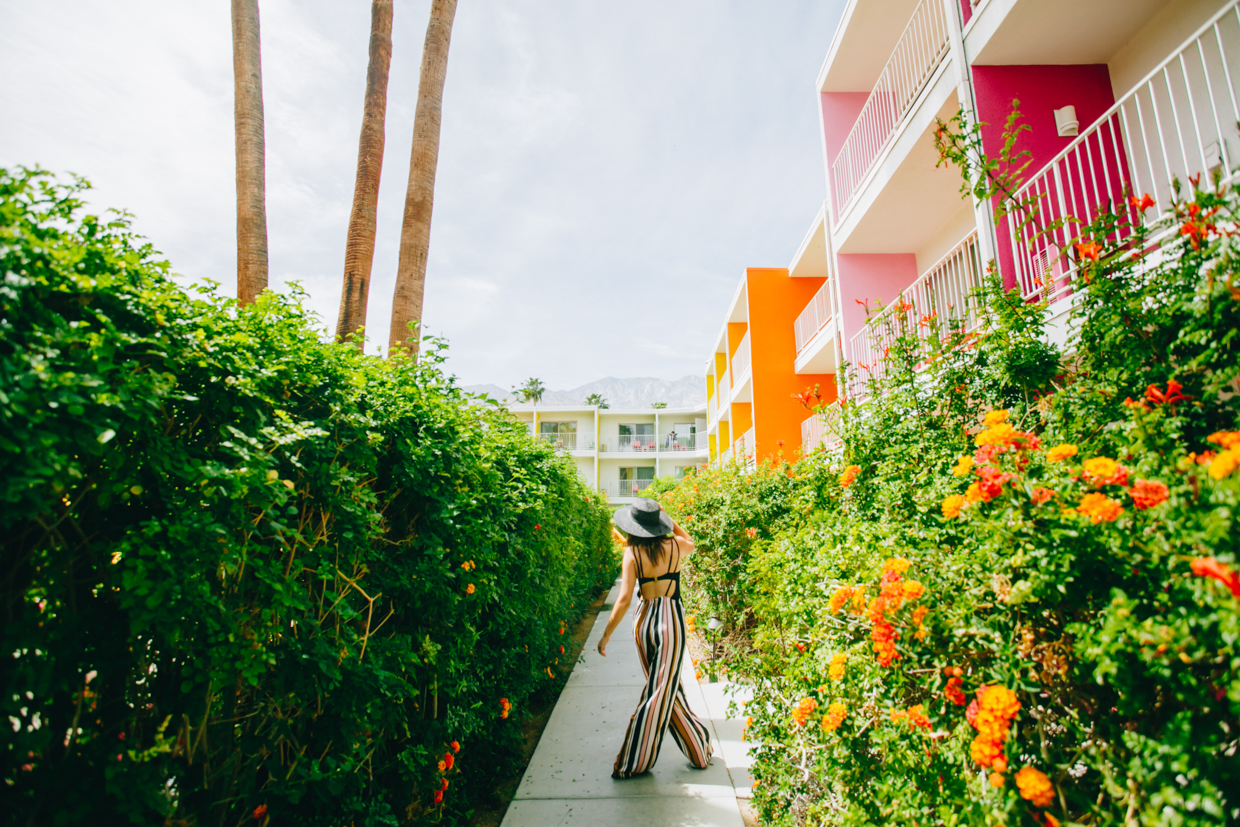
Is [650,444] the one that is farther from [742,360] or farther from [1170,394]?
[1170,394]

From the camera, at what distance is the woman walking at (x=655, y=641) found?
12.9 ft

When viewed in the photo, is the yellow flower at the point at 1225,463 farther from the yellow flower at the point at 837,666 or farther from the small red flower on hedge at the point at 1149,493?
the yellow flower at the point at 837,666

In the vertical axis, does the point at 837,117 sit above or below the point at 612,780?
above

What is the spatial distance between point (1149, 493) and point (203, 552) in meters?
2.49

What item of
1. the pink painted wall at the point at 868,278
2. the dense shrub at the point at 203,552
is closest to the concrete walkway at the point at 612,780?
the dense shrub at the point at 203,552

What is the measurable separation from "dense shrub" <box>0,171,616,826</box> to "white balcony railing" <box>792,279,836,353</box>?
1043 centimetres

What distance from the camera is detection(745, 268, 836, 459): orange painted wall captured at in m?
15.3

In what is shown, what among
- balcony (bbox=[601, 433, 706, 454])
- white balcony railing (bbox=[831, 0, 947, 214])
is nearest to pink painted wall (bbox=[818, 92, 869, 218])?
white balcony railing (bbox=[831, 0, 947, 214])

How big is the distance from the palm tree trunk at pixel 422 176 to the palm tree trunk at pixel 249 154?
1.79m

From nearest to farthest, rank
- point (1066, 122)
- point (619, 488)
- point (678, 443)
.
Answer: point (1066, 122) < point (619, 488) < point (678, 443)

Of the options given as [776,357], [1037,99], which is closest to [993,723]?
[1037,99]

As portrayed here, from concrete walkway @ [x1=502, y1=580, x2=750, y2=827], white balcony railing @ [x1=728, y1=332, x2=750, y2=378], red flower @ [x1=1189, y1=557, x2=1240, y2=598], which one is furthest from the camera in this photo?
white balcony railing @ [x1=728, y1=332, x2=750, y2=378]

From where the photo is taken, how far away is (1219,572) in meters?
1.11

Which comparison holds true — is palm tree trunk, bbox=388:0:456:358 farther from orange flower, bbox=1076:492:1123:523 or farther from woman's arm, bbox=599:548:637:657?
orange flower, bbox=1076:492:1123:523
